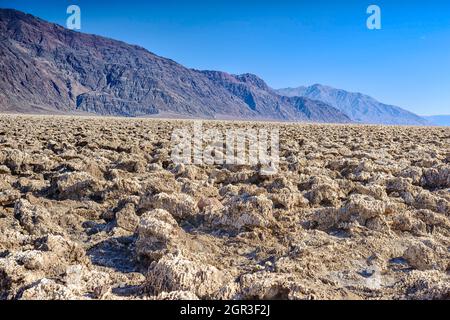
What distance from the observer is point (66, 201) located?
6.64 m

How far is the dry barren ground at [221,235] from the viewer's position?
353cm

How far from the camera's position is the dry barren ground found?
3525mm

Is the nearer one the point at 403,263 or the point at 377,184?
the point at 403,263

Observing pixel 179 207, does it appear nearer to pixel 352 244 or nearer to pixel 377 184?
pixel 352 244

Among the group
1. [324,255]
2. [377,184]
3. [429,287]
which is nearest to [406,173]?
[377,184]

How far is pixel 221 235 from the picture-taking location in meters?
5.28

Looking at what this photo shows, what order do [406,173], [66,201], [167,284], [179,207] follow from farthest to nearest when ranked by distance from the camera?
[406,173]
[66,201]
[179,207]
[167,284]

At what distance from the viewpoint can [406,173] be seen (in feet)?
28.7

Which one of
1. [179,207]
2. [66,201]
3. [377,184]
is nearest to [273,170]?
[377,184]
